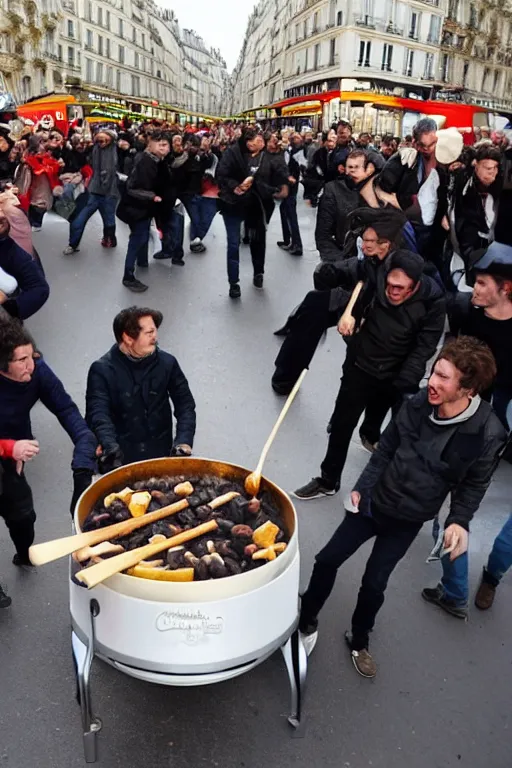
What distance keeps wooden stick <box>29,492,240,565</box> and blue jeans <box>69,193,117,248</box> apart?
7191 millimetres

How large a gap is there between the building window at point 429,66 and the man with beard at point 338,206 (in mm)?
48220

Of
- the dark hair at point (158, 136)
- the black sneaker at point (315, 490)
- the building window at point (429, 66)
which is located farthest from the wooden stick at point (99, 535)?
the building window at point (429, 66)

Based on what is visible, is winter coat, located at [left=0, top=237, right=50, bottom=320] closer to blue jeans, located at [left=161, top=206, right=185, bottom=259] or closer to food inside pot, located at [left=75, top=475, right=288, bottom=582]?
food inside pot, located at [left=75, top=475, right=288, bottom=582]

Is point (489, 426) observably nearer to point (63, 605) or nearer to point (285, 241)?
point (63, 605)

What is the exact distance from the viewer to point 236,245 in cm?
745

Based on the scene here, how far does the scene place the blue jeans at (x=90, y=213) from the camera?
895 cm

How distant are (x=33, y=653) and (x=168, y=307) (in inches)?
201

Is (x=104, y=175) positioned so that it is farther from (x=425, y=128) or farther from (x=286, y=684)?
(x=286, y=684)

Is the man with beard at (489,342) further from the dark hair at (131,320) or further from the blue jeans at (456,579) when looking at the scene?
the dark hair at (131,320)

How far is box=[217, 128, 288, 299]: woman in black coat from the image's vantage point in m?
7.24

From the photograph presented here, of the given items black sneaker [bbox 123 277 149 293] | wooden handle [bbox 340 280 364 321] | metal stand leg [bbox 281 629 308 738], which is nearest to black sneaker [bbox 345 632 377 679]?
metal stand leg [bbox 281 629 308 738]

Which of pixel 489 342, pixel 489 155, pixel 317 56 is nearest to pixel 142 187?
pixel 489 155

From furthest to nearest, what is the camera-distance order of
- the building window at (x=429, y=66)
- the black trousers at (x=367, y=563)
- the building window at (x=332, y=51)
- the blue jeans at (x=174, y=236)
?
the building window at (x=429, y=66) → the building window at (x=332, y=51) → the blue jeans at (x=174, y=236) → the black trousers at (x=367, y=563)

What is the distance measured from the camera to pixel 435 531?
12.4 feet
